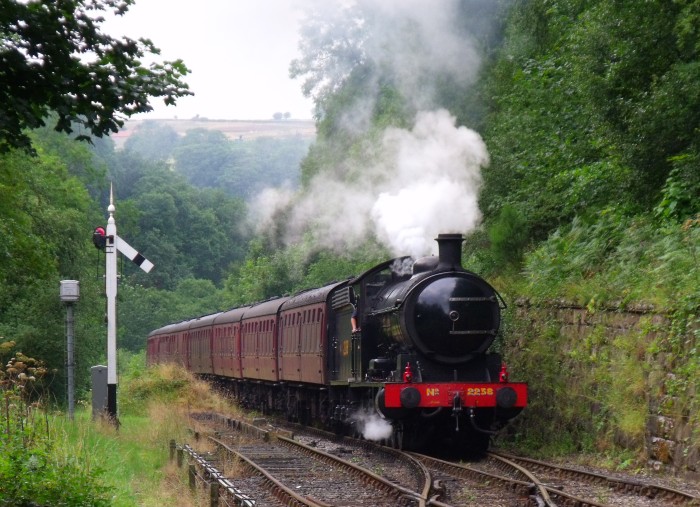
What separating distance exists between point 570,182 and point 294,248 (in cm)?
3150

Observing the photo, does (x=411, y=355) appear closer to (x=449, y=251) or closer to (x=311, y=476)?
(x=449, y=251)

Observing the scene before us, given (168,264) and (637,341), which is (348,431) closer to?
(637,341)

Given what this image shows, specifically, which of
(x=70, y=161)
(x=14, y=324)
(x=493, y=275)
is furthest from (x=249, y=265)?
(x=493, y=275)

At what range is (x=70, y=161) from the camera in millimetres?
54938

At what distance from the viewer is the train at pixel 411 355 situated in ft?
50.3

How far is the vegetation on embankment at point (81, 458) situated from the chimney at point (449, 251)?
4777mm

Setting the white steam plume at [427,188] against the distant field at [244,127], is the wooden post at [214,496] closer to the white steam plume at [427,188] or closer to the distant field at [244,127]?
the white steam plume at [427,188]

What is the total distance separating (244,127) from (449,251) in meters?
156

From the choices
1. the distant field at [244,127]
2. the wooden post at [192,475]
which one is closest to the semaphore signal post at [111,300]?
the wooden post at [192,475]

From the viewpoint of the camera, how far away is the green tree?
8352 mm

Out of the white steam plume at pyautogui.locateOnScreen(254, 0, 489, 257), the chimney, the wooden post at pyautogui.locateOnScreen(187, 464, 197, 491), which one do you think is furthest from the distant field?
the wooden post at pyautogui.locateOnScreen(187, 464, 197, 491)

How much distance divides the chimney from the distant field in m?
143

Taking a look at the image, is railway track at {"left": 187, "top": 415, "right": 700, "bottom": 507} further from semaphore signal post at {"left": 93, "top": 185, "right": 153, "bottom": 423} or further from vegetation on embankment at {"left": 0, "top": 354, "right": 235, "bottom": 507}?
semaphore signal post at {"left": 93, "top": 185, "right": 153, "bottom": 423}

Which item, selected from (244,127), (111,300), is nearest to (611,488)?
(111,300)
